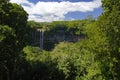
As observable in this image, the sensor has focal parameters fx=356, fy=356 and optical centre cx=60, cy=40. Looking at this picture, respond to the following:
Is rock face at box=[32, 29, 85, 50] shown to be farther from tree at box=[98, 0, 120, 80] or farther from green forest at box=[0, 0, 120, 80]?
tree at box=[98, 0, 120, 80]

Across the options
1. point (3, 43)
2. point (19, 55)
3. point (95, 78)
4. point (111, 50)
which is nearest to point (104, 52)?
point (111, 50)

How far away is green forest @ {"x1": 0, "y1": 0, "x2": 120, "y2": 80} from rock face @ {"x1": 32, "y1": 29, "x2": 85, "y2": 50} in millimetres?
48553

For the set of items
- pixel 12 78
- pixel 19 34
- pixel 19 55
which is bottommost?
pixel 12 78

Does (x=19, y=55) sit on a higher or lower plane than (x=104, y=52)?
lower

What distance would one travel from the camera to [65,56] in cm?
3853

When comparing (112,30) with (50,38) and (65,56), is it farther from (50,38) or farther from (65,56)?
(50,38)

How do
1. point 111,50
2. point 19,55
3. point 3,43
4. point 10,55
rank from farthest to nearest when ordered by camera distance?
point 19,55 → point 10,55 → point 3,43 → point 111,50

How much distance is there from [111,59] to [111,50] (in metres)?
0.66

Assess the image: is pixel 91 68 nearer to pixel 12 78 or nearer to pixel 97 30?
pixel 97 30

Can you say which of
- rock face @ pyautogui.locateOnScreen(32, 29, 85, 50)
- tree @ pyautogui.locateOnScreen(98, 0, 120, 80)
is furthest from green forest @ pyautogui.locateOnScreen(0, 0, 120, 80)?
rock face @ pyautogui.locateOnScreen(32, 29, 85, 50)

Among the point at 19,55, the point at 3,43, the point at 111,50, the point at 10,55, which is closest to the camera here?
the point at 111,50

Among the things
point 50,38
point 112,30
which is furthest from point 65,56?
point 50,38

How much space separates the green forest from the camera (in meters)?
25.2

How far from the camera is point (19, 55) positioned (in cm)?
3556
